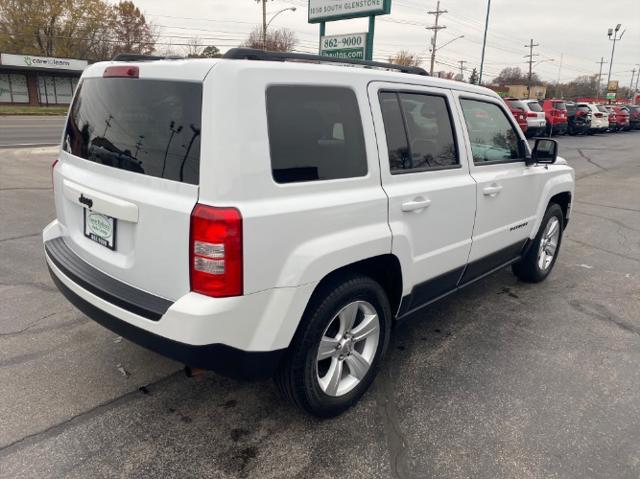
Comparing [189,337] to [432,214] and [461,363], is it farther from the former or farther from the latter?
[461,363]

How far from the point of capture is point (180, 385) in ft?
9.87

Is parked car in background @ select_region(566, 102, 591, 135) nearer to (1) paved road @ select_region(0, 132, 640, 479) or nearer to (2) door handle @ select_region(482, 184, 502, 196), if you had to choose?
(1) paved road @ select_region(0, 132, 640, 479)

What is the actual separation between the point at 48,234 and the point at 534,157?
3.76m

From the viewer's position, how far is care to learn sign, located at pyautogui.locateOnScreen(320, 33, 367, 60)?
11.5 meters

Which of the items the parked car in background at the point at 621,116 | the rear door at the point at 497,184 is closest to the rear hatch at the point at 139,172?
the rear door at the point at 497,184

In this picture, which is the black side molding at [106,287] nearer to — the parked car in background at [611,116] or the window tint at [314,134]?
the window tint at [314,134]

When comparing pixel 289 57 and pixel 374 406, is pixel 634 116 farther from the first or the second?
pixel 289 57

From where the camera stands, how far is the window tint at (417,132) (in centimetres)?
280

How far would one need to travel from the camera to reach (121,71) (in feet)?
8.20

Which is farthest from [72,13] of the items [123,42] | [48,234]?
[48,234]

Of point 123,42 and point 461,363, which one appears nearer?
point 461,363

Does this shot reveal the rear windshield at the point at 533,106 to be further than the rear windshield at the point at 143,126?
Yes

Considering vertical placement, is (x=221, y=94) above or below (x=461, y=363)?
above

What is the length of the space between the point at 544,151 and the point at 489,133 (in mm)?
703
